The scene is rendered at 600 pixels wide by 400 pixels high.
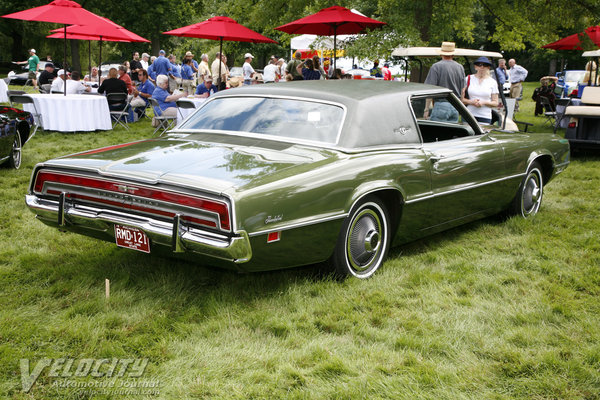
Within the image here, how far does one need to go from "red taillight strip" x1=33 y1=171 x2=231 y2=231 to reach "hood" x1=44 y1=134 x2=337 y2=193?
63 mm

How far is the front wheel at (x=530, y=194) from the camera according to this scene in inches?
252

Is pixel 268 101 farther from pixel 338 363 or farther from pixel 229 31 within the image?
pixel 229 31

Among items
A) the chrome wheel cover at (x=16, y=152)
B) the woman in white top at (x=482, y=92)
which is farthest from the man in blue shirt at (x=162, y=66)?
the woman in white top at (x=482, y=92)

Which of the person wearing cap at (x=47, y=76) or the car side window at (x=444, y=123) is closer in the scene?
the car side window at (x=444, y=123)

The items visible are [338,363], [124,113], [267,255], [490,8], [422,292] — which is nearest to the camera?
[338,363]

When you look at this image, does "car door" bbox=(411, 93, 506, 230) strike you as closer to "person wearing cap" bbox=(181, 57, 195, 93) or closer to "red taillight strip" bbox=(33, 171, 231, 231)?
"red taillight strip" bbox=(33, 171, 231, 231)

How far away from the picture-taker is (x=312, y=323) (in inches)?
150

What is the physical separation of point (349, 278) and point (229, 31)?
925cm

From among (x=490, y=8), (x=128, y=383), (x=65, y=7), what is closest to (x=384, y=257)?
(x=128, y=383)

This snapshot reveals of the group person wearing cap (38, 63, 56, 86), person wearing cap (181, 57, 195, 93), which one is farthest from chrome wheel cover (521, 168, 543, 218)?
person wearing cap (38, 63, 56, 86)

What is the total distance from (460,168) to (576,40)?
38.7 feet

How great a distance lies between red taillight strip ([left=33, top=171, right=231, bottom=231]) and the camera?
11.8ft

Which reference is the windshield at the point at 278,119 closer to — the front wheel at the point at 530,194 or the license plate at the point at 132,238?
the license plate at the point at 132,238

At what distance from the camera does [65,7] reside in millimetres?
12109
